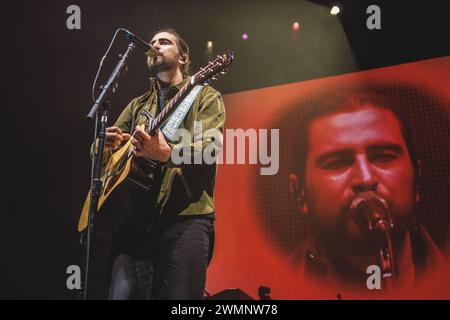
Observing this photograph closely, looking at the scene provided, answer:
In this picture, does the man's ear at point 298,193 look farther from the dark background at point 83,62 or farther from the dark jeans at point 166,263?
the dark jeans at point 166,263

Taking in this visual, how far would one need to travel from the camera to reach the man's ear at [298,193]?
320 cm

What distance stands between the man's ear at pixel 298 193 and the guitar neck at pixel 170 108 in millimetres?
1302

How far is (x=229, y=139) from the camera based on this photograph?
3312 millimetres

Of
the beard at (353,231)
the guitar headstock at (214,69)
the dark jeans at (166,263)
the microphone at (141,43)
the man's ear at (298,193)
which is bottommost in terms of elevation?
the dark jeans at (166,263)

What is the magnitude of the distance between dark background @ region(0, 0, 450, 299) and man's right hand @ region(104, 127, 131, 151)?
0.85 metres

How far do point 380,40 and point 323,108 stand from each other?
2.11 feet

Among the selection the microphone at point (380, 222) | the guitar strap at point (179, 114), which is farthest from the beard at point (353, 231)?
the guitar strap at point (179, 114)

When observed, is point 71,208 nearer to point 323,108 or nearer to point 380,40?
point 323,108

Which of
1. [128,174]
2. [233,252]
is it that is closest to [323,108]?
[233,252]

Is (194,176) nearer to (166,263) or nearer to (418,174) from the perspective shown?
(166,263)

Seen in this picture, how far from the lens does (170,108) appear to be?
2.18 metres

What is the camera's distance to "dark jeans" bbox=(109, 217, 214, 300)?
6.39ft

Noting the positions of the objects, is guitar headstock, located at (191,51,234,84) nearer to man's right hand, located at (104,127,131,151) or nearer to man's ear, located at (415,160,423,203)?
man's right hand, located at (104,127,131,151)

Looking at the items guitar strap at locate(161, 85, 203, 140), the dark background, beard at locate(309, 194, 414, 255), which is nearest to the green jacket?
guitar strap at locate(161, 85, 203, 140)
